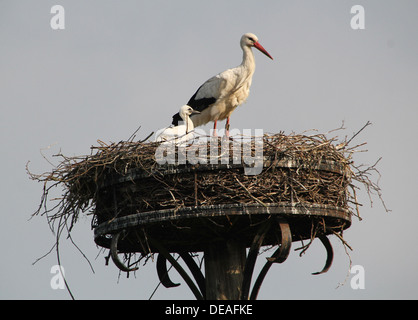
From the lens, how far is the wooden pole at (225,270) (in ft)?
28.2

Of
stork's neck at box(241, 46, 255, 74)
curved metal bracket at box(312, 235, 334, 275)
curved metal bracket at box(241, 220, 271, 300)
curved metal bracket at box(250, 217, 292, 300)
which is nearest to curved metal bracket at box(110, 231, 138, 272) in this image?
curved metal bracket at box(241, 220, 271, 300)

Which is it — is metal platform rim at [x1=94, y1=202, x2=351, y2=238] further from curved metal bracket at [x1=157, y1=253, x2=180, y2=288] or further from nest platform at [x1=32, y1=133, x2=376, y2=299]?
curved metal bracket at [x1=157, y1=253, x2=180, y2=288]

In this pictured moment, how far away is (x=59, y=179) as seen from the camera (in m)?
8.68

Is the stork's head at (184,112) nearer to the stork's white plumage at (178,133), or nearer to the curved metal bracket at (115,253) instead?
the stork's white plumage at (178,133)

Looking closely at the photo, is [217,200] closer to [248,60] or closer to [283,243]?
[283,243]

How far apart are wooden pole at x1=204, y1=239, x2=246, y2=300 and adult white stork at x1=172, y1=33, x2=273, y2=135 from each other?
3.62 metres

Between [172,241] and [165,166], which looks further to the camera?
[172,241]

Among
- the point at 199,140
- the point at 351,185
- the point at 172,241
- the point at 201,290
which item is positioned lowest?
the point at 201,290

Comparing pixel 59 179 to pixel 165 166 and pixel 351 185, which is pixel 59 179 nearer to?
pixel 165 166

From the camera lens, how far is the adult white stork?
39.9 feet

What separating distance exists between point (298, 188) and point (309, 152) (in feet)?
1.43

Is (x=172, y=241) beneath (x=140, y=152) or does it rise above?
beneath

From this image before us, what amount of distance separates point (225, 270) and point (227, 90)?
4183mm

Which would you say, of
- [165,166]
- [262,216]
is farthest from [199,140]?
[262,216]
